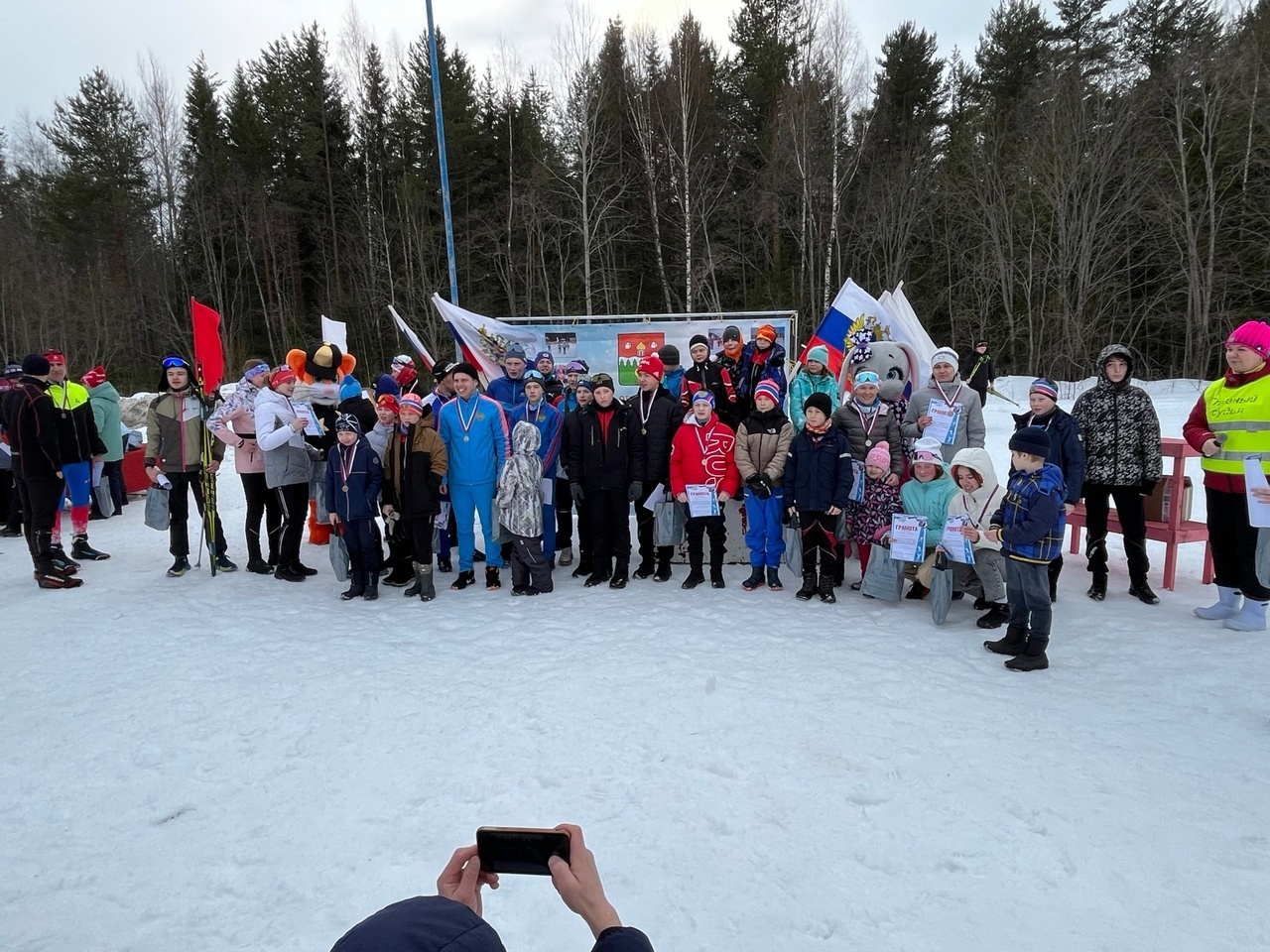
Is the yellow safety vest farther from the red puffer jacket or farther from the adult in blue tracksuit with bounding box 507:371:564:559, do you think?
the adult in blue tracksuit with bounding box 507:371:564:559

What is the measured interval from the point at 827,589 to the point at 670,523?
151 cm

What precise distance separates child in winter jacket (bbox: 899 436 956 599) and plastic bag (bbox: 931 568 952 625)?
23 cm

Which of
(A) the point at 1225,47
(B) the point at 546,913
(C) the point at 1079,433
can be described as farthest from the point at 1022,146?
(B) the point at 546,913

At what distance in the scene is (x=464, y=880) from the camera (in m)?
1.22

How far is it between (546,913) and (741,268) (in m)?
26.3

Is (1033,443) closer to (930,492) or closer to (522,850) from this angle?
(930,492)

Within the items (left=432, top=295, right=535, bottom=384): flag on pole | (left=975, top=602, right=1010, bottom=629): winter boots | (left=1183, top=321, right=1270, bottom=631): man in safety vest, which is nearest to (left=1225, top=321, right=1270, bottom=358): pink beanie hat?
(left=1183, top=321, right=1270, bottom=631): man in safety vest

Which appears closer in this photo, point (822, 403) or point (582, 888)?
point (582, 888)

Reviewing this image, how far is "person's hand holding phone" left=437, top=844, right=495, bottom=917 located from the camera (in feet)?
3.93

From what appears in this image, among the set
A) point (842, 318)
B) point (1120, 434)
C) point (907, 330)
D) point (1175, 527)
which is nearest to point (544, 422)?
point (842, 318)

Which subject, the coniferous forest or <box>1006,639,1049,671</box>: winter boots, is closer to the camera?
<box>1006,639,1049,671</box>: winter boots

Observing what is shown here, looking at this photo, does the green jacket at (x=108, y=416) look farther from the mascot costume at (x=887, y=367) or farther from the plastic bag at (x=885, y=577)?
the plastic bag at (x=885, y=577)

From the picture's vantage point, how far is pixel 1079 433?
18.8 feet

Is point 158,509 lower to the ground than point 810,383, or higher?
lower
